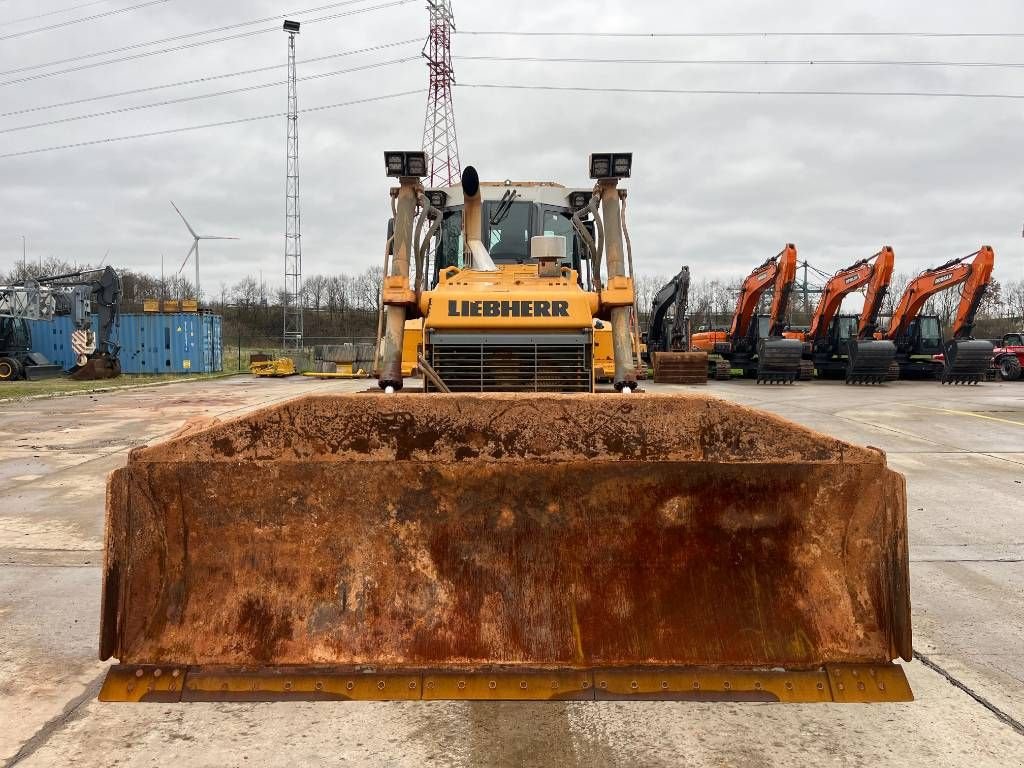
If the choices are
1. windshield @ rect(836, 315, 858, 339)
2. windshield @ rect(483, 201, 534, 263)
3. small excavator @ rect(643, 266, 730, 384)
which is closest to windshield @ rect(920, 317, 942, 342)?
windshield @ rect(836, 315, 858, 339)

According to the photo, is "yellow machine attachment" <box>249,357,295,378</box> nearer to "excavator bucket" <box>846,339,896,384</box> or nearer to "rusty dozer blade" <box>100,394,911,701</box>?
"excavator bucket" <box>846,339,896,384</box>

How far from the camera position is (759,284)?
2694cm

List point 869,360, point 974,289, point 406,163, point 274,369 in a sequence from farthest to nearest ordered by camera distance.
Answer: point 274,369, point 869,360, point 974,289, point 406,163

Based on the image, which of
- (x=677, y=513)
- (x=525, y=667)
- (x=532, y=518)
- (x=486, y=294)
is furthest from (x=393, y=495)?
(x=486, y=294)

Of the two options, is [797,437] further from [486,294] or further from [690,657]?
[486,294]

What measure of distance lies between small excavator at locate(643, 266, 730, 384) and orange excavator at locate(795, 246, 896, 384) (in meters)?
3.68

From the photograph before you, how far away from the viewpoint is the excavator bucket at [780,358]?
2392cm

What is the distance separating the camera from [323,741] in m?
2.57

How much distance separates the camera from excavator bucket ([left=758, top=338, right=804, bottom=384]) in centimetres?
2392

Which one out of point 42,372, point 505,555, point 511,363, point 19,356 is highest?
point 511,363

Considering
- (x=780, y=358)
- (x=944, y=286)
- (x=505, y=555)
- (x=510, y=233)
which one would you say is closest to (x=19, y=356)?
(x=510, y=233)

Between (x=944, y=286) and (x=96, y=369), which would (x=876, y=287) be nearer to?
(x=944, y=286)

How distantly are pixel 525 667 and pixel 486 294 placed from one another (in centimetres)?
284

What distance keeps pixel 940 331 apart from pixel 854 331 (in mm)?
3145
